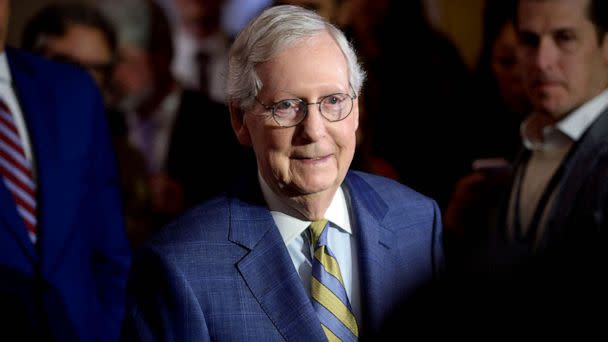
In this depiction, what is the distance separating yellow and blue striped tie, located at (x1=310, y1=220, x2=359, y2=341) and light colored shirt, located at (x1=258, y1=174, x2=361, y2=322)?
0.02 metres

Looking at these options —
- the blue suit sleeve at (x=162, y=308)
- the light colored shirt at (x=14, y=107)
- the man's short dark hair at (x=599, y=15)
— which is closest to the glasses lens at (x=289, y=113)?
the blue suit sleeve at (x=162, y=308)

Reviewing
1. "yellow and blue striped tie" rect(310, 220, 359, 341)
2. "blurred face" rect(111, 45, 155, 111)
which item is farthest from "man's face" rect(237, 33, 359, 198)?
"blurred face" rect(111, 45, 155, 111)

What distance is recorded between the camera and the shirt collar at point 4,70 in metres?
1.95

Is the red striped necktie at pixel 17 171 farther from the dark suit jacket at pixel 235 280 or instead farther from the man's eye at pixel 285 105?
the man's eye at pixel 285 105

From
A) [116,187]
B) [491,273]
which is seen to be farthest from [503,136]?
[491,273]

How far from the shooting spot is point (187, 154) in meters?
3.00

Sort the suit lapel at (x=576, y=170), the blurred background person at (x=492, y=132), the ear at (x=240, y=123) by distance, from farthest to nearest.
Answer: the blurred background person at (x=492, y=132)
the suit lapel at (x=576, y=170)
the ear at (x=240, y=123)

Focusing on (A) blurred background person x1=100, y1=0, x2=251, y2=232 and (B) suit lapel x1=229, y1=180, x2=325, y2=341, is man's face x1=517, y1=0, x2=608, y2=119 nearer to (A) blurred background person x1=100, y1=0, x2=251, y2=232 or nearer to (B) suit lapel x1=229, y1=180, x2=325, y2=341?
(B) suit lapel x1=229, y1=180, x2=325, y2=341

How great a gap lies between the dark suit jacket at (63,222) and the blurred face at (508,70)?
3.98 ft

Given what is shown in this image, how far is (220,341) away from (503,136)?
1.32 metres

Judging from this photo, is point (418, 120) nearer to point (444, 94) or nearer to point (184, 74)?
point (444, 94)

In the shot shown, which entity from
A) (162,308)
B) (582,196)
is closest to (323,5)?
(582,196)

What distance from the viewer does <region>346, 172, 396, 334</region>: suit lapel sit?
135 cm

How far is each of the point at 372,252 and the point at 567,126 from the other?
65cm
